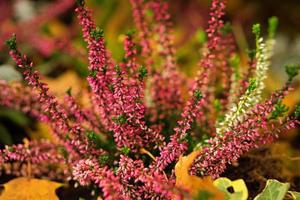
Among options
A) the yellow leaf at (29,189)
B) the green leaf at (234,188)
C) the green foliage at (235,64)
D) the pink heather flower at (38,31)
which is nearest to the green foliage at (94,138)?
the yellow leaf at (29,189)

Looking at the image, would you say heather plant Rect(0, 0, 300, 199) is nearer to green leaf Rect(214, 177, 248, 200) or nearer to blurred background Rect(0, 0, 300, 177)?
green leaf Rect(214, 177, 248, 200)

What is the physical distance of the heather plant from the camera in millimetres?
882

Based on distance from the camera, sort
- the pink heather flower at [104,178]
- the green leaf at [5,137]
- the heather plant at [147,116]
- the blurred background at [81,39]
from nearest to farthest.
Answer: the pink heather flower at [104,178], the heather plant at [147,116], the green leaf at [5,137], the blurred background at [81,39]

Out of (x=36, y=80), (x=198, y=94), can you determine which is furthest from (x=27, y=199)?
(x=198, y=94)

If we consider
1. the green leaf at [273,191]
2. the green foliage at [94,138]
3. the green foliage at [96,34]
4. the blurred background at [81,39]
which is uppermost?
the blurred background at [81,39]

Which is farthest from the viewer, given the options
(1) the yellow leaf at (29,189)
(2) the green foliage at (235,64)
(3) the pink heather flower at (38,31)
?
(3) the pink heather flower at (38,31)

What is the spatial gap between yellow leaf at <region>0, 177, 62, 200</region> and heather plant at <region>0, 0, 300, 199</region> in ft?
0.11

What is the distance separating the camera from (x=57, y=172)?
3.85ft

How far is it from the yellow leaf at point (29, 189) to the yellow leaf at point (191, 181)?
32 centimetres

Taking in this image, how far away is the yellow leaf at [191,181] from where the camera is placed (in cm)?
82

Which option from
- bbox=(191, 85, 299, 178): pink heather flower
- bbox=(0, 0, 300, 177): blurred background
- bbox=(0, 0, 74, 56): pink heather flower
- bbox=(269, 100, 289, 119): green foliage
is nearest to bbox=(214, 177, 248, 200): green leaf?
bbox=(191, 85, 299, 178): pink heather flower

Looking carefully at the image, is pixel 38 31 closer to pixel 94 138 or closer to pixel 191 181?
pixel 94 138

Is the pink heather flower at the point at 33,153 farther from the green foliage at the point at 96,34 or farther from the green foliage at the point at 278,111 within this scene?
the green foliage at the point at 278,111

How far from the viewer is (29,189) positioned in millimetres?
1085
